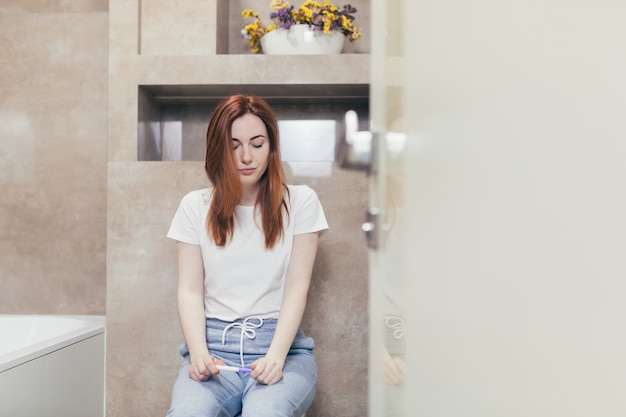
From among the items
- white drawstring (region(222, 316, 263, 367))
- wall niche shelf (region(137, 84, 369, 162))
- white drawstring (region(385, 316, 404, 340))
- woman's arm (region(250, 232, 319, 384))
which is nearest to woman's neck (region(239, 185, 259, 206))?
woman's arm (region(250, 232, 319, 384))

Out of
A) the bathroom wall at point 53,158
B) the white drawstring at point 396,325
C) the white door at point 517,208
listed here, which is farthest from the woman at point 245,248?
the white door at point 517,208

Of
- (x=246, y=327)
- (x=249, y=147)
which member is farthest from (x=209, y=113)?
(x=246, y=327)

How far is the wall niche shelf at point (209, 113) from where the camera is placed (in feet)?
7.32

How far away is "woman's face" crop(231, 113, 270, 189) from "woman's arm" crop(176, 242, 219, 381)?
23 cm

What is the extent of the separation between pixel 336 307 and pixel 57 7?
1667 mm

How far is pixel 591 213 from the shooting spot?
0.08m

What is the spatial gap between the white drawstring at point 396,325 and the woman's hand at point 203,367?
1162 mm

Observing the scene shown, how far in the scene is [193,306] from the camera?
1.56 metres

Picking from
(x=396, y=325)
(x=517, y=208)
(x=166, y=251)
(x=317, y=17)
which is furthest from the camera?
(x=317, y=17)

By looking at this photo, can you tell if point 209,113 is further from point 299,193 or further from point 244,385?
point 244,385

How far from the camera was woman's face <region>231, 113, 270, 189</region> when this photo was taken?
1.60 meters

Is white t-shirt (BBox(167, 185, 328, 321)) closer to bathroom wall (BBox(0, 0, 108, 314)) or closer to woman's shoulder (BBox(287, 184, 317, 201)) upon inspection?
woman's shoulder (BBox(287, 184, 317, 201))

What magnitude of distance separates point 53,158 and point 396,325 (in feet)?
8.38

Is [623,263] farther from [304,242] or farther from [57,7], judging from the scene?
[57,7]
